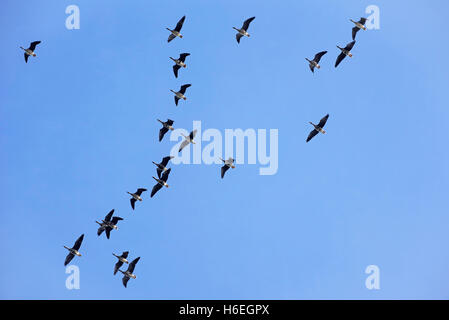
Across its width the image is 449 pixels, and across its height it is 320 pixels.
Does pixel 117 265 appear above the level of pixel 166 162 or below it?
below

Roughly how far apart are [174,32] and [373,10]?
15.7 meters

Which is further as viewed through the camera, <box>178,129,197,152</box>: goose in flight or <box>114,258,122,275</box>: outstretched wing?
<box>178,129,197,152</box>: goose in flight

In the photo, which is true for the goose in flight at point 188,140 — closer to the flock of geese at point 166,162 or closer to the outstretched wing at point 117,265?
the flock of geese at point 166,162

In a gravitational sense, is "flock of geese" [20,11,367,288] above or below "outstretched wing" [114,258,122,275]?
above

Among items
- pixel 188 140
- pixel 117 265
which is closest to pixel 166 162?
pixel 188 140

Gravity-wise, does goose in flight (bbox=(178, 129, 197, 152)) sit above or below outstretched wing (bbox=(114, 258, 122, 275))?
above

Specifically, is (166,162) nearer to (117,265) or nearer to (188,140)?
(188,140)

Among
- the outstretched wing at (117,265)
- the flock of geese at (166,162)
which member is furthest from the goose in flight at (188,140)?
the outstretched wing at (117,265)

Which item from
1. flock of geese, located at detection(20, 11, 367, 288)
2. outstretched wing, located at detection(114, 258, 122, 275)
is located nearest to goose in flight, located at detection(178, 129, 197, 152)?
flock of geese, located at detection(20, 11, 367, 288)

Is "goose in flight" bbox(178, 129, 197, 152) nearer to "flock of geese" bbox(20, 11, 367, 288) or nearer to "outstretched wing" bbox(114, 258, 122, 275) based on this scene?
"flock of geese" bbox(20, 11, 367, 288)

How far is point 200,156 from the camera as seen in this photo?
75.6m
